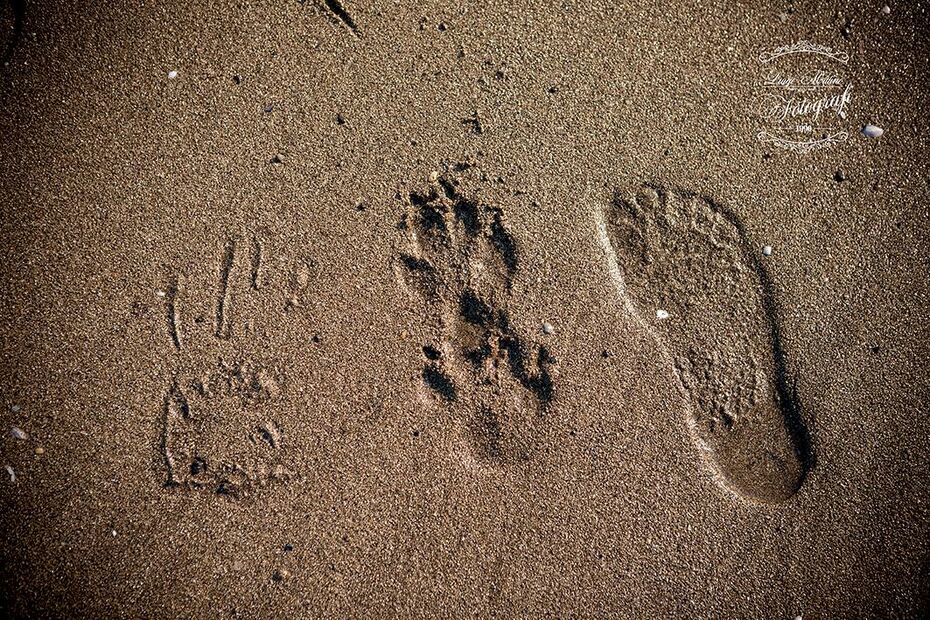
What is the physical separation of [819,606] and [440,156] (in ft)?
7.12

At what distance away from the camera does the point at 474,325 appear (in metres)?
2.39

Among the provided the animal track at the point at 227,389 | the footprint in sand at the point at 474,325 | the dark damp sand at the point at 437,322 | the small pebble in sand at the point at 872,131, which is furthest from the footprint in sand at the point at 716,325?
the animal track at the point at 227,389

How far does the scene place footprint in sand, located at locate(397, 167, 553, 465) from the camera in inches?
93.8

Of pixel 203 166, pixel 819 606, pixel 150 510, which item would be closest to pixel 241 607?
pixel 150 510

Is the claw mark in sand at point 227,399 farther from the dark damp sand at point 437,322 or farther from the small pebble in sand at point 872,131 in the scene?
the small pebble in sand at point 872,131

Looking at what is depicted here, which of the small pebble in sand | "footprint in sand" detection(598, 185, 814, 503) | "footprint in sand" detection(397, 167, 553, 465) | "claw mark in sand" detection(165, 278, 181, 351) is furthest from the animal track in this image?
the small pebble in sand

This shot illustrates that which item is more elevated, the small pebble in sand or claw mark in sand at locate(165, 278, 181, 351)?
the small pebble in sand

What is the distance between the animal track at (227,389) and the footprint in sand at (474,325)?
1.56 ft

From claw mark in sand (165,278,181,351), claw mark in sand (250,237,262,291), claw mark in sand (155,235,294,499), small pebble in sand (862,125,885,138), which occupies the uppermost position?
small pebble in sand (862,125,885,138)

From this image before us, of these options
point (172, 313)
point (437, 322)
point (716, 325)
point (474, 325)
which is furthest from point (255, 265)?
point (716, 325)

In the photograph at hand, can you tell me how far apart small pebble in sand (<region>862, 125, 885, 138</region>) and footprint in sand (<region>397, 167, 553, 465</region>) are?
1.36 m

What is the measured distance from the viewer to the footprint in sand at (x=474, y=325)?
2.38m

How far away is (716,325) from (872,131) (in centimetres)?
91

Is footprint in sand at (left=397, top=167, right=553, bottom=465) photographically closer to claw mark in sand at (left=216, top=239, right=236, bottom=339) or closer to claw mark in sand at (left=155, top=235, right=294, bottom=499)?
→ claw mark in sand at (left=155, top=235, right=294, bottom=499)
